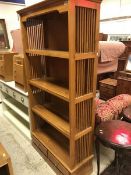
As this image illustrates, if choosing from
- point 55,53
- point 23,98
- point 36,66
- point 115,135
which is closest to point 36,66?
point 36,66

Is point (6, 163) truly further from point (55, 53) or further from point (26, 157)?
point (55, 53)

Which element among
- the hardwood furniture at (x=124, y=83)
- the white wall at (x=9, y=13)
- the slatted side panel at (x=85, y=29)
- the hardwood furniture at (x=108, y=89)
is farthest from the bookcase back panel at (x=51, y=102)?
the white wall at (x=9, y=13)

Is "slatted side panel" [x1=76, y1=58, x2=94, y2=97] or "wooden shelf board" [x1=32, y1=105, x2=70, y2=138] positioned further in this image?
"wooden shelf board" [x1=32, y1=105, x2=70, y2=138]

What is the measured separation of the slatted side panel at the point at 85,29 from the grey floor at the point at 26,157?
127 centimetres

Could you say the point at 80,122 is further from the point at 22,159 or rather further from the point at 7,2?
the point at 7,2

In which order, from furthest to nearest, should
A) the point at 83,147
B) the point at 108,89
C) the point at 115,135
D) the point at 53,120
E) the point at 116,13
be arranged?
the point at 116,13 < the point at 108,89 < the point at 53,120 < the point at 83,147 < the point at 115,135

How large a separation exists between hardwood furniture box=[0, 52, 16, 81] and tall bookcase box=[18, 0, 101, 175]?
82cm

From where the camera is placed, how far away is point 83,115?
141 cm

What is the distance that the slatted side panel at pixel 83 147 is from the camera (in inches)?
58.3

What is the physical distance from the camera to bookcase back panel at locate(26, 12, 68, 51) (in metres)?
1.63

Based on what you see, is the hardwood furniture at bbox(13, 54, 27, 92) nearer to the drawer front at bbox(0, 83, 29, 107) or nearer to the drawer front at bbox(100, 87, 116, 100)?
the drawer front at bbox(0, 83, 29, 107)

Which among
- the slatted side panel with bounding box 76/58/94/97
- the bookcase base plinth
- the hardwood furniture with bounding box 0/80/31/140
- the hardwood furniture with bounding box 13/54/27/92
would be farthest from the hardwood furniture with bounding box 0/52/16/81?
the slatted side panel with bounding box 76/58/94/97

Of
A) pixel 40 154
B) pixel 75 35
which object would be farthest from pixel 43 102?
pixel 75 35

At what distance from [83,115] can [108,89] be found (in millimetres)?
2000
